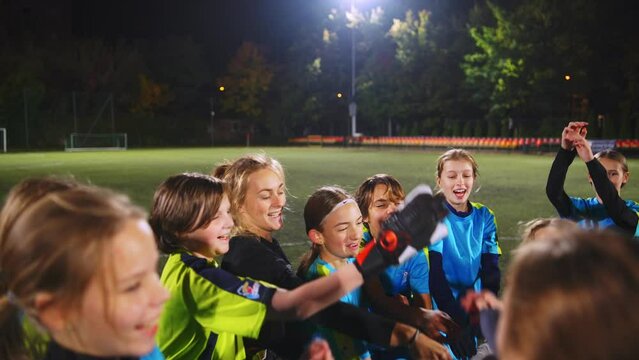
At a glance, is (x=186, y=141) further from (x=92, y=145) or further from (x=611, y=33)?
(x=611, y=33)

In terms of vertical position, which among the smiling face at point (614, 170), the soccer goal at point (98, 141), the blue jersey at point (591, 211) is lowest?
the soccer goal at point (98, 141)

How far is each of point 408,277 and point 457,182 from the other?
947 millimetres

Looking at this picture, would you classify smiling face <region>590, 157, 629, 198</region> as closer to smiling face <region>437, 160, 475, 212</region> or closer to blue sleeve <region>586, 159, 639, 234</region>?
blue sleeve <region>586, 159, 639, 234</region>

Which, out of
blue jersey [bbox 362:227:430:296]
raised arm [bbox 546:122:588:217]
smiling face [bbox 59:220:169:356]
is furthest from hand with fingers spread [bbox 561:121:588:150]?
smiling face [bbox 59:220:169:356]

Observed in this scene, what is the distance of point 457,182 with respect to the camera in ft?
14.5

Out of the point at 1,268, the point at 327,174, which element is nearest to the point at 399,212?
the point at 1,268

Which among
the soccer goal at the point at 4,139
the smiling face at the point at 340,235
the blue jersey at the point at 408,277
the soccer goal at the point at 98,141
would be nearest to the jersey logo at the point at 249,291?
the smiling face at the point at 340,235

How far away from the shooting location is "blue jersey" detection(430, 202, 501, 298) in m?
4.18

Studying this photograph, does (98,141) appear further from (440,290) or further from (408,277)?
(408,277)

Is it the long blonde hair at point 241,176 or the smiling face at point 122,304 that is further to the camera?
the long blonde hair at point 241,176

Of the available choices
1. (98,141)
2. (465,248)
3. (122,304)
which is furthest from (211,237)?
(98,141)

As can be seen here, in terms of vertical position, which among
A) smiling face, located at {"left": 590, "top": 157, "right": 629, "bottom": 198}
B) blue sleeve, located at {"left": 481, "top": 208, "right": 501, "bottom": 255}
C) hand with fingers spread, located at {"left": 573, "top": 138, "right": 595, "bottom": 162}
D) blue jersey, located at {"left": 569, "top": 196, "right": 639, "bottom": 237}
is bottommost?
blue sleeve, located at {"left": 481, "top": 208, "right": 501, "bottom": 255}

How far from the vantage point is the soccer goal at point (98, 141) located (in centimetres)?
4797

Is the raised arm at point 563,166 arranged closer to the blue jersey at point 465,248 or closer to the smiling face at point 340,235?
the blue jersey at point 465,248
